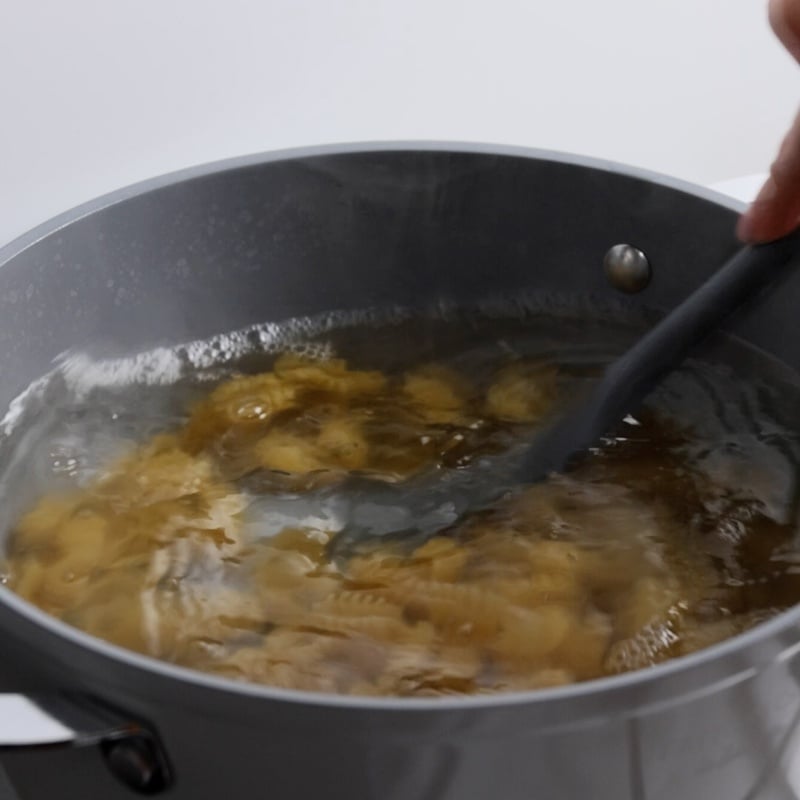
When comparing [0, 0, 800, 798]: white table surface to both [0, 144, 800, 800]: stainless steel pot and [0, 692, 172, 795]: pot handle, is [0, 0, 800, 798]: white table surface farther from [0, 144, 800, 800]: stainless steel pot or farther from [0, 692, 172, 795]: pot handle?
[0, 692, 172, 795]: pot handle

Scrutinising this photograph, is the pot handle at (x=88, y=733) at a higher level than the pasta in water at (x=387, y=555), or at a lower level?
higher

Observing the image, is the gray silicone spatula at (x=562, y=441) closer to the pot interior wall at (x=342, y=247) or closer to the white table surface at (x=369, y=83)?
the pot interior wall at (x=342, y=247)

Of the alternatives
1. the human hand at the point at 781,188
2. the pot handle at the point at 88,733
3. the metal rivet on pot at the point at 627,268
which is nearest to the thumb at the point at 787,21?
the human hand at the point at 781,188

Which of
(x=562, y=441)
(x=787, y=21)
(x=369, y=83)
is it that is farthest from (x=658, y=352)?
(x=369, y=83)

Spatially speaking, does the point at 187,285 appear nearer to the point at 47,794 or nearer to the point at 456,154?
the point at 456,154

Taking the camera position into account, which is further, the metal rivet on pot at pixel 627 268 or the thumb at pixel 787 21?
the metal rivet on pot at pixel 627 268

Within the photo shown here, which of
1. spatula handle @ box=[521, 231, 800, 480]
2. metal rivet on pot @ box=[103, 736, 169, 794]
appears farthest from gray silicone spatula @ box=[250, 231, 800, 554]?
metal rivet on pot @ box=[103, 736, 169, 794]

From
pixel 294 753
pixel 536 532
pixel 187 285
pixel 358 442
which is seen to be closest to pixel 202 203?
pixel 187 285
